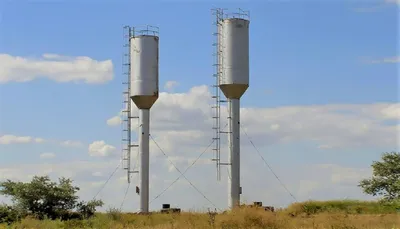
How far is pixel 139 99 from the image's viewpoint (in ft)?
151

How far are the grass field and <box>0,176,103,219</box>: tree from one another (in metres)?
2.44

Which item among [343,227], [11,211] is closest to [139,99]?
[11,211]

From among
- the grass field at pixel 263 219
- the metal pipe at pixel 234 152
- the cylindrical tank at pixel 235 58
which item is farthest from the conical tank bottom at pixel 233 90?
the grass field at pixel 263 219

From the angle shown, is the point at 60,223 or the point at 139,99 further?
the point at 139,99

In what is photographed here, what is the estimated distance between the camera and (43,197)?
40.5 meters

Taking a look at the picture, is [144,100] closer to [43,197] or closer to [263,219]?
[43,197]

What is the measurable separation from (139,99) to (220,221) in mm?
18699

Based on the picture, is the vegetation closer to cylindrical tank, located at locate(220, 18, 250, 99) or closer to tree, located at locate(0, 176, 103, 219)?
tree, located at locate(0, 176, 103, 219)

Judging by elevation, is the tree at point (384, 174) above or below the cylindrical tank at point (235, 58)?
below

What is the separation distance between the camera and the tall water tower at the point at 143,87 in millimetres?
45719

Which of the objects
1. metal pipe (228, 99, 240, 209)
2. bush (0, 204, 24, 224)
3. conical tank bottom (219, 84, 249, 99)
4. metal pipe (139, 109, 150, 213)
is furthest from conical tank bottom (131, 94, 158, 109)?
bush (0, 204, 24, 224)

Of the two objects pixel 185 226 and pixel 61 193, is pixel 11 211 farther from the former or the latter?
pixel 185 226

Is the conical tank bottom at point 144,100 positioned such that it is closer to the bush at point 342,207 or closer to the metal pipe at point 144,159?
the metal pipe at point 144,159

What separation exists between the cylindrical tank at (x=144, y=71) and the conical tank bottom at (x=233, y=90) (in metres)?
5.15
